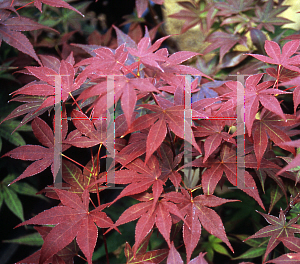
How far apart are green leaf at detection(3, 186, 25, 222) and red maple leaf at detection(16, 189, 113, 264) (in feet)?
1.72

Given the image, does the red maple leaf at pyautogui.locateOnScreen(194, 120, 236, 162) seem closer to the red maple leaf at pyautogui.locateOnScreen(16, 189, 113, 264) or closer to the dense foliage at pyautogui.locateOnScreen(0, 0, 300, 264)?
the dense foliage at pyautogui.locateOnScreen(0, 0, 300, 264)

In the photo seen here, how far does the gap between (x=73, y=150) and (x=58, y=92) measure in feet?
1.27

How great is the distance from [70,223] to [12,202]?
60 centimetres

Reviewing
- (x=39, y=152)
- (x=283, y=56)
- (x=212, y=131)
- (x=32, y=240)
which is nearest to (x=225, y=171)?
(x=212, y=131)

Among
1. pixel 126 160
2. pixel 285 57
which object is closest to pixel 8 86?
pixel 126 160

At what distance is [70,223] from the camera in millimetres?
625

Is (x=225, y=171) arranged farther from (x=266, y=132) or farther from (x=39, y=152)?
(x=39, y=152)

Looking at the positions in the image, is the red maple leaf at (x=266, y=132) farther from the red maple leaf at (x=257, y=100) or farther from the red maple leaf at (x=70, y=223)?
the red maple leaf at (x=70, y=223)

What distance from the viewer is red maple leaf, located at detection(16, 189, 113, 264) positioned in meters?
0.58

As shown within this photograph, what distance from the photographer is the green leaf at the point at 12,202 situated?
1064 mm

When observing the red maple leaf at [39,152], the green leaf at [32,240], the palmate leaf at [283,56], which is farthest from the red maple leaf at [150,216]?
the green leaf at [32,240]

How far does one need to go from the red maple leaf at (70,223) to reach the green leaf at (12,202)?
0.52 meters

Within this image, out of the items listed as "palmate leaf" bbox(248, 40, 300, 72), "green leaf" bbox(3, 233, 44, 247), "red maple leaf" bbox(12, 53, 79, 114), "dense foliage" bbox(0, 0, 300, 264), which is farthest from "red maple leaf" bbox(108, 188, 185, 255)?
"green leaf" bbox(3, 233, 44, 247)

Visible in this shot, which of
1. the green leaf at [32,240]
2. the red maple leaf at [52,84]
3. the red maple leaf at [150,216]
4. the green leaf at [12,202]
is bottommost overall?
the green leaf at [32,240]
